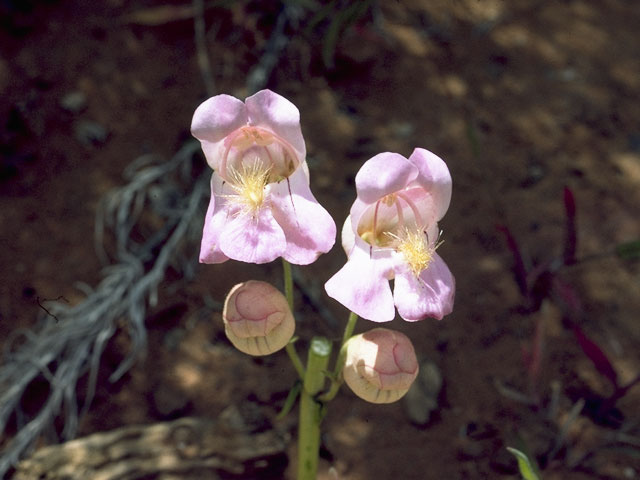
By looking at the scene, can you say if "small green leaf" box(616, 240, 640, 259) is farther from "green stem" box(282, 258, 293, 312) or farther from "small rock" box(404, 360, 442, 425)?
"green stem" box(282, 258, 293, 312)

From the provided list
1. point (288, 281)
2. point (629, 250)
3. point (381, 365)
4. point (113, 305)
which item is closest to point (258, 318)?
point (288, 281)


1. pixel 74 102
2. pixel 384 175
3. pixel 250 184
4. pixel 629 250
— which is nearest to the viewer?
pixel 384 175

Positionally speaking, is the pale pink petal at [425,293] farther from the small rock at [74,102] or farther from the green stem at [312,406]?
the small rock at [74,102]

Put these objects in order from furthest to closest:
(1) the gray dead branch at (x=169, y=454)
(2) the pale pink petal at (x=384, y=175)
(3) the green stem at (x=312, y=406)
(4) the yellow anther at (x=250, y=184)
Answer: (1) the gray dead branch at (x=169, y=454) < (3) the green stem at (x=312, y=406) < (4) the yellow anther at (x=250, y=184) < (2) the pale pink petal at (x=384, y=175)

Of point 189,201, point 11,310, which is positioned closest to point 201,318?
point 189,201

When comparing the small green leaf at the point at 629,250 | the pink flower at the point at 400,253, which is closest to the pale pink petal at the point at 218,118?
the pink flower at the point at 400,253

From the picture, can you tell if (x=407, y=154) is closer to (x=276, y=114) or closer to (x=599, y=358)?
(x=599, y=358)
